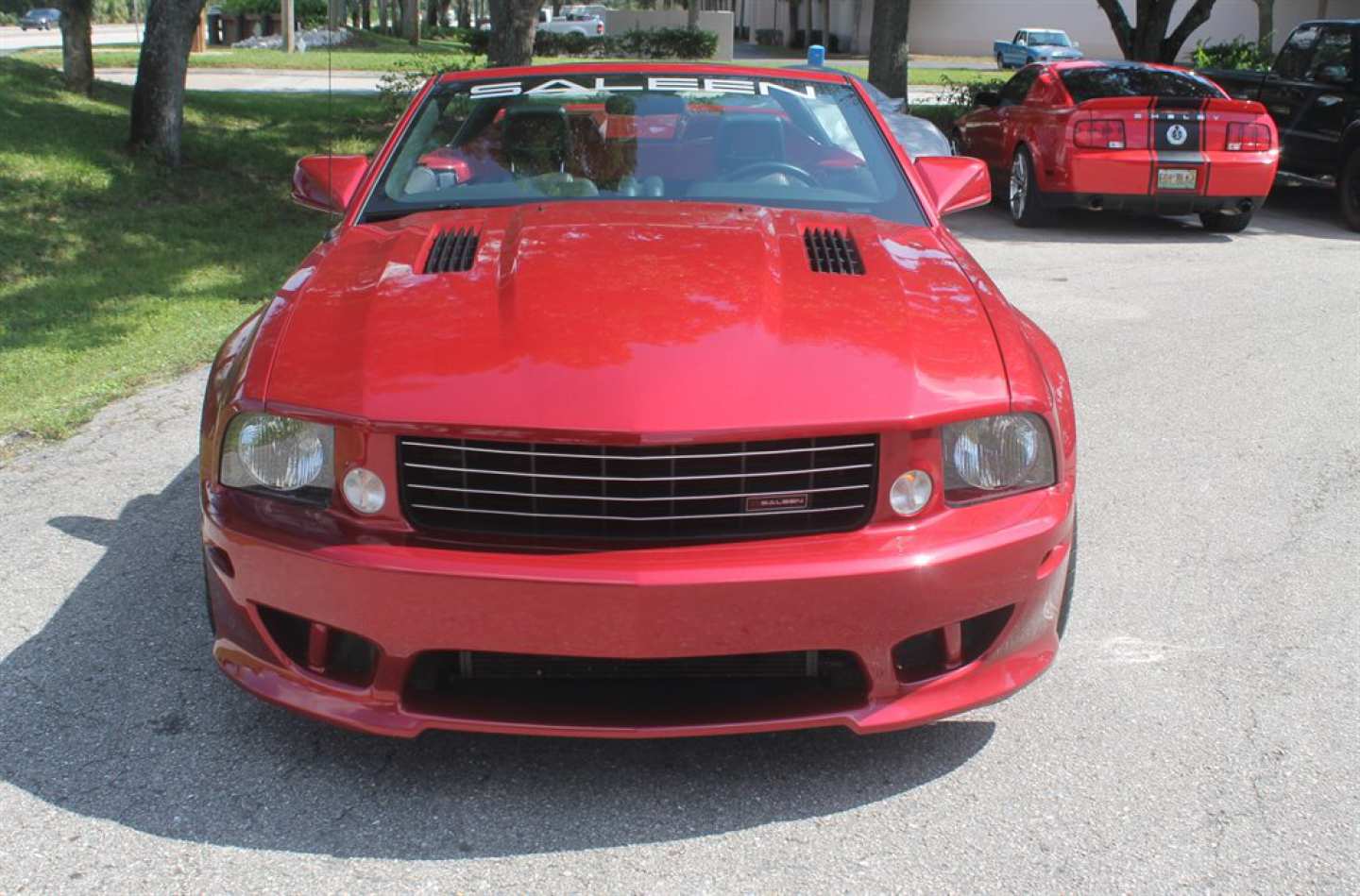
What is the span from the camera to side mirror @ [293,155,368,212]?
4307 mm

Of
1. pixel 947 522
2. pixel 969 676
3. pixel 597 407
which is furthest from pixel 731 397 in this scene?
pixel 969 676

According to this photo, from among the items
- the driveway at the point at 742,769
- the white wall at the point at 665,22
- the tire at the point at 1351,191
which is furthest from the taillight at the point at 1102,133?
the white wall at the point at 665,22

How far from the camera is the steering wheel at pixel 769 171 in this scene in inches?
169

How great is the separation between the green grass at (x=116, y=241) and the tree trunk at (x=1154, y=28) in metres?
10.0

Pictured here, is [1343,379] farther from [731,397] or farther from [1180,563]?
[731,397]

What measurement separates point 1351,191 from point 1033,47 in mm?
33216

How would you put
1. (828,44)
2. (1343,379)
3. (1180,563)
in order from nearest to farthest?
(1180,563) < (1343,379) < (828,44)

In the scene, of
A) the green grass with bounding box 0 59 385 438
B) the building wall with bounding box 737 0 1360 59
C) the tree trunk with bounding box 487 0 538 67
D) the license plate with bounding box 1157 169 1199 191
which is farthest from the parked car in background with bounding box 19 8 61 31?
the license plate with bounding box 1157 169 1199 191

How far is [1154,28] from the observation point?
17.7 meters

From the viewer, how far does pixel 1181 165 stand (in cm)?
1063

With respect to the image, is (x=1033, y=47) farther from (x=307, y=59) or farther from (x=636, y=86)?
(x=636, y=86)

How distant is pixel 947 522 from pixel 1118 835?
74 cm

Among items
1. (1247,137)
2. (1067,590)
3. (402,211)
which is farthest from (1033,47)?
(1067,590)

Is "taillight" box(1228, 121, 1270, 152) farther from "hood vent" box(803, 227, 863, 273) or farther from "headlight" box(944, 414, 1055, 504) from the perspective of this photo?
"headlight" box(944, 414, 1055, 504)
